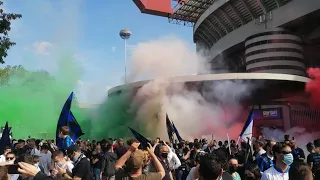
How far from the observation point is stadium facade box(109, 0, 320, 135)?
117 ft

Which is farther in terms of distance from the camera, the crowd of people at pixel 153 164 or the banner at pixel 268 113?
the banner at pixel 268 113

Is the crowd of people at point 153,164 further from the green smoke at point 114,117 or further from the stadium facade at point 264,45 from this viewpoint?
the stadium facade at point 264,45

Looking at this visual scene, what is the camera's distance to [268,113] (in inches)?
1427

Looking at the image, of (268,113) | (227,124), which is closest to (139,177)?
(227,124)

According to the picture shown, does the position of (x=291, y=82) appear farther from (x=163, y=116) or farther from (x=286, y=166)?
(x=286, y=166)

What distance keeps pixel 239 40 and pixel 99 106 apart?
70.2 ft

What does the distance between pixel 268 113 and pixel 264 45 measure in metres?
11.1

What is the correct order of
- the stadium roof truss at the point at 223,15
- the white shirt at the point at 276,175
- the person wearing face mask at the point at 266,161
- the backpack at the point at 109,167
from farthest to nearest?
the stadium roof truss at the point at 223,15, the backpack at the point at 109,167, the person wearing face mask at the point at 266,161, the white shirt at the point at 276,175

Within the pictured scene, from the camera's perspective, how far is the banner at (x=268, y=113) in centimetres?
3597

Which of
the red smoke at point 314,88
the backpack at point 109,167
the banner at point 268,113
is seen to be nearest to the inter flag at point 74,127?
the backpack at point 109,167

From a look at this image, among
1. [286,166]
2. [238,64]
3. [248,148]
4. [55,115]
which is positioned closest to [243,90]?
[55,115]

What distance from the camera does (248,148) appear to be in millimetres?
8711

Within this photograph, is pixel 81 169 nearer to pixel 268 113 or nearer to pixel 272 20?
pixel 268 113

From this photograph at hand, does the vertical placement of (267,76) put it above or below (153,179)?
above
